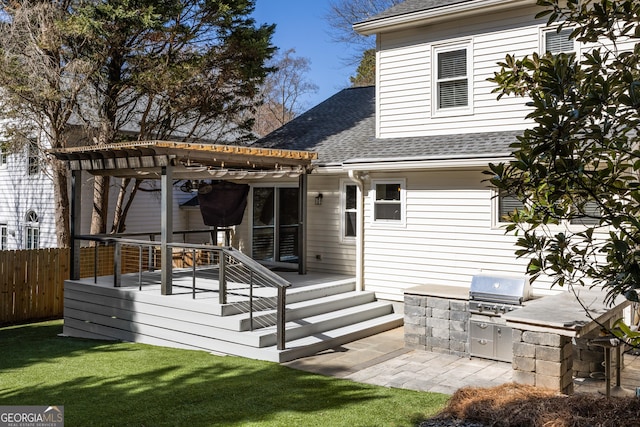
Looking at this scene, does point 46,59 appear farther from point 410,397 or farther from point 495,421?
point 495,421

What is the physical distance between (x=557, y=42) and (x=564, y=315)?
5571 millimetres

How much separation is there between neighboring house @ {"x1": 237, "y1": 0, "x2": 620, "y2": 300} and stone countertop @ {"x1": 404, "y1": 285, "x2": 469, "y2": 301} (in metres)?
0.84

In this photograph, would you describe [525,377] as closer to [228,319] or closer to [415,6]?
[228,319]

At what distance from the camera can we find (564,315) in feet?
20.8

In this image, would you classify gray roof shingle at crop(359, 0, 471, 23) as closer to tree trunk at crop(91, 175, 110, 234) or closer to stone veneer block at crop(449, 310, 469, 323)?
stone veneer block at crop(449, 310, 469, 323)

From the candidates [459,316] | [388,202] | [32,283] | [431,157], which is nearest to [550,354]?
[459,316]

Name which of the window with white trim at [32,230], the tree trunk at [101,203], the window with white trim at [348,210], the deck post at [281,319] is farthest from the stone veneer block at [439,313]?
the window with white trim at [32,230]

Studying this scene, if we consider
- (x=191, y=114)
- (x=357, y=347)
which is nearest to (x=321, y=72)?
(x=191, y=114)

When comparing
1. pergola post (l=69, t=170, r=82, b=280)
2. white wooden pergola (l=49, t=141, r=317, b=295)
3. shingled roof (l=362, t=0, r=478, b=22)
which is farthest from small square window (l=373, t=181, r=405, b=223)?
pergola post (l=69, t=170, r=82, b=280)

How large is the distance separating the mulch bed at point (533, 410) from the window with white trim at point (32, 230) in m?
17.0

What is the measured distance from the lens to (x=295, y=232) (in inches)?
530

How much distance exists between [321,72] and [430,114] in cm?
2589

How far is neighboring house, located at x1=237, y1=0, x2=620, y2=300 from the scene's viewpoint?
380 inches

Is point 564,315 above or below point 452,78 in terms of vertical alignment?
below
